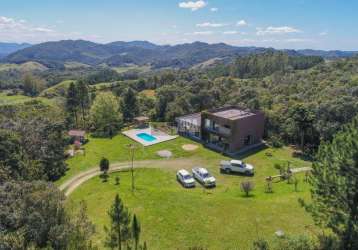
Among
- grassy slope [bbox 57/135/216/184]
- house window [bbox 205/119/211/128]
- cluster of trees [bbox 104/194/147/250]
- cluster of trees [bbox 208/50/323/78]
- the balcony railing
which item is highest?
cluster of trees [bbox 208/50/323/78]

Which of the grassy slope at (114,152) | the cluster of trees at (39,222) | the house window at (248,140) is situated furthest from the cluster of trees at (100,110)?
the cluster of trees at (39,222)

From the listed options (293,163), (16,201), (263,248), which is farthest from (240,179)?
(16,201)

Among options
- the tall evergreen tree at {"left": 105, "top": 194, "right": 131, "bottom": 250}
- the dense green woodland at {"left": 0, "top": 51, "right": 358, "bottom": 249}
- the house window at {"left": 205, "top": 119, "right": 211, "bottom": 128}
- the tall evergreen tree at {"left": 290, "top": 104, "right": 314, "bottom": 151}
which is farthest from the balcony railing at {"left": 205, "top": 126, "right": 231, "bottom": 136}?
the tall evergreen tree at {"left": 105, "top": 194, "right": 131, "bottom": 250}

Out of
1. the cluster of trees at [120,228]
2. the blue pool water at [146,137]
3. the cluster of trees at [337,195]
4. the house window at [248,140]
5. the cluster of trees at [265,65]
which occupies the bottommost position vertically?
the blue pool water at [146,137]

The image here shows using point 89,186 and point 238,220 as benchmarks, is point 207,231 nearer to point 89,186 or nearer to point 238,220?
point 238,220

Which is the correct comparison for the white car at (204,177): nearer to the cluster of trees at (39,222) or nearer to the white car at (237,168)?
the white car at (237,168)

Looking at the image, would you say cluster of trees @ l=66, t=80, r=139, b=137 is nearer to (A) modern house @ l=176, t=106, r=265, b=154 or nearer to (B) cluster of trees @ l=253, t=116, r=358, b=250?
(A) modern house @ l=176, t=106, r=265, b=154
